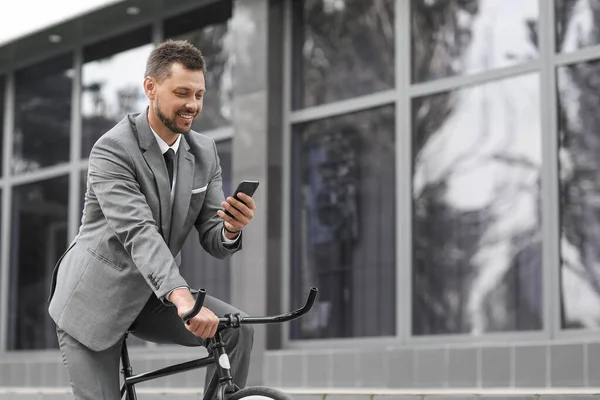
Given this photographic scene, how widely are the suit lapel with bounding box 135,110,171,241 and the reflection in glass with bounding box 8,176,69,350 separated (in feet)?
25.6

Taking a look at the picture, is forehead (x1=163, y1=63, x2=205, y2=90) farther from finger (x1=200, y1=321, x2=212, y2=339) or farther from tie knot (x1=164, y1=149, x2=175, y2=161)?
finger (x1=200, y1=321, x2=212, y2=339)

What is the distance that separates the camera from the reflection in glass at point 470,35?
8.04 meters

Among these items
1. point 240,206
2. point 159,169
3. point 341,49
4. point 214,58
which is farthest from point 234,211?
point 214,58

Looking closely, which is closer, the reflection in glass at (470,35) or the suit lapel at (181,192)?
the suit lapel at (181,192)

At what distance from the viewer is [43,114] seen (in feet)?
41.4

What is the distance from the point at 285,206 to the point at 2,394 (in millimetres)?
3355

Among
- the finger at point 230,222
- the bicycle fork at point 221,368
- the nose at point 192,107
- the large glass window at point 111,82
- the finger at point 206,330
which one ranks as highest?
the large glass window at point 111,82

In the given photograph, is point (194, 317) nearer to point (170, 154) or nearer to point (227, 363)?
point (227, 363)

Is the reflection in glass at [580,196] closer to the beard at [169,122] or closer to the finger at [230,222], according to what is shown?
the finger at [230,222]

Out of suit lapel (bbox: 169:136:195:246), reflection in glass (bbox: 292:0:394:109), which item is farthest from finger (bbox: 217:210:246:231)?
reflection in glass (bbox: 292:0:394:109)

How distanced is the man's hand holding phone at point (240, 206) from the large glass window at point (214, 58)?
6169 mm

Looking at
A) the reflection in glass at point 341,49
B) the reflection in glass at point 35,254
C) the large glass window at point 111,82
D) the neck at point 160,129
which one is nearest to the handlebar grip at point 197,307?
the neck at point 160,129

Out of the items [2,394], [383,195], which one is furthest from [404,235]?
[2,394]

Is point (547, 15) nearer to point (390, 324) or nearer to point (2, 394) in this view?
point (390, 324)
